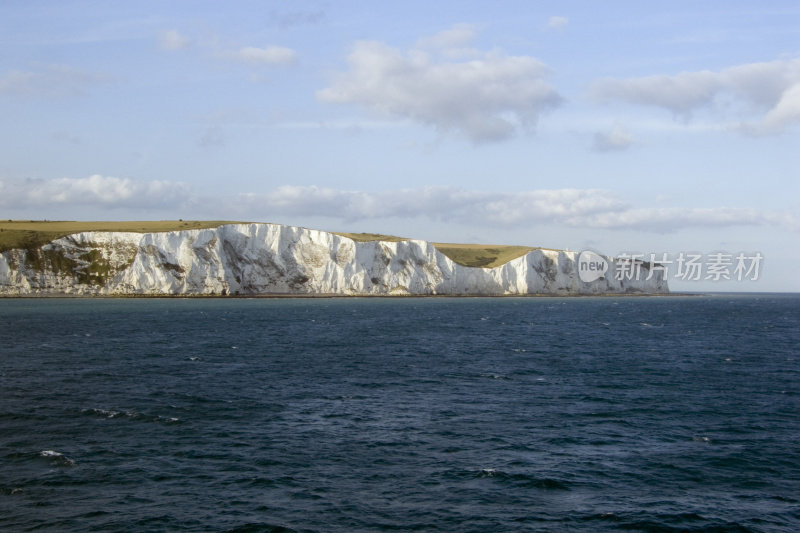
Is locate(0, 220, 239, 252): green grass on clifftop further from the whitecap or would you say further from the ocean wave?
the whitecap

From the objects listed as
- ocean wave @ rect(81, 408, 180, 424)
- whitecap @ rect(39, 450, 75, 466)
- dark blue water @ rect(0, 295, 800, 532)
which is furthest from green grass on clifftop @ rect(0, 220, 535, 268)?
whitecap @ rect(39, 450, 75, 466)

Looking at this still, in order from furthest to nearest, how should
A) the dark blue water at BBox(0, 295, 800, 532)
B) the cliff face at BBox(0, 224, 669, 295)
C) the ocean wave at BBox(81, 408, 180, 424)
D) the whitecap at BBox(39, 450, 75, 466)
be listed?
1. the cliff face at BBox(0, 224, 669, 295)
2. the ocean wave at BBox(81, 408, 180, 424)
3. the whitecap at BBox(39, 450, 75, 466)
4. the dark blue water at BBox(0, 295, 800, 532)

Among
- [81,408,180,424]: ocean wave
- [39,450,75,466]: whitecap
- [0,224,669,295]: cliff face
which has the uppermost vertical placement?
[0,224,669,295]: cliff face

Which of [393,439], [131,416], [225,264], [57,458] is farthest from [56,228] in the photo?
[393,439]

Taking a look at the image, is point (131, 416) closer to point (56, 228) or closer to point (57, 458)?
point (57, 458)

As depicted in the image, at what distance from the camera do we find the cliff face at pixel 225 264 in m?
141

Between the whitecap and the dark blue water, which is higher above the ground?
the dark blue water

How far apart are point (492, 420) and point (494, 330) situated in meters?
50.4

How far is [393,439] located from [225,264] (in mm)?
127304

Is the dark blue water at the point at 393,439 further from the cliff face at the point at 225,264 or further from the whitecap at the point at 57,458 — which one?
the cliff face at the point at 225,264

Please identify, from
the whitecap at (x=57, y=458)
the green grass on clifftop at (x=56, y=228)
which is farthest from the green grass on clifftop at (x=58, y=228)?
the whitecap at (x=57, y=458)

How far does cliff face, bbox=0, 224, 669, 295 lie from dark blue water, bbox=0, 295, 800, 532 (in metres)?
87.2

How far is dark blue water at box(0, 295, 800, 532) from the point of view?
20.9 meters

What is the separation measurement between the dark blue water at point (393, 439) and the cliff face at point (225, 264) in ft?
286
